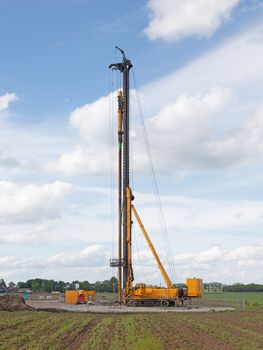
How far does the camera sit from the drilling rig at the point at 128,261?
60.1m

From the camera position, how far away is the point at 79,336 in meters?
29.0

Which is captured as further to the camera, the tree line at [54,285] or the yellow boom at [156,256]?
the tree line at [54,285]

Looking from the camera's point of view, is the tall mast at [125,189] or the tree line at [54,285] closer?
the tall mast at [125,189]

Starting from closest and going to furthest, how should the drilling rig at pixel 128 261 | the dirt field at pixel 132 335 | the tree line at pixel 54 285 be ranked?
the dirt field at pixel 132 335
the drilling rig at pixel 128 261
the tree line at pixel 54 285

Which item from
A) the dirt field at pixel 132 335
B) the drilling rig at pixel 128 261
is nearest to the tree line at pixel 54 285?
the drilling rig at pixel 128 261

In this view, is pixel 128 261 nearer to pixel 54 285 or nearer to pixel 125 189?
pixel 125 189

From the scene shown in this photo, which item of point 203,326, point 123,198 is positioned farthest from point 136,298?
point 203,326

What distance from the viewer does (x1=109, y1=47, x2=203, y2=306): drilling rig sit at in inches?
2367

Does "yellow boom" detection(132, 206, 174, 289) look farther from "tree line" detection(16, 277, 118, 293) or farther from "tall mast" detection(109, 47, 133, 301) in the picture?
"tree line" detection(16, 277, 118, 293)

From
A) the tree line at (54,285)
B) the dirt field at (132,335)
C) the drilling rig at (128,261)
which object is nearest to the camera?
the dirt field at (132,335)

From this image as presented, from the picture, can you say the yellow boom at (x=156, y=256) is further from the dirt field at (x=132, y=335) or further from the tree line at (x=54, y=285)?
the tree line at (x=54, y=285)

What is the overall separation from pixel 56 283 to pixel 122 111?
127m

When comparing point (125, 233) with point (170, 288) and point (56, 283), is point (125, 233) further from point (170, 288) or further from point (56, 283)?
point (56, 283)

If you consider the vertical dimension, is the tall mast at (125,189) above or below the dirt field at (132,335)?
above
